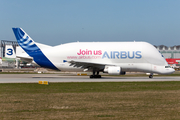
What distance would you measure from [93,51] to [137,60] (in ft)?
21.3

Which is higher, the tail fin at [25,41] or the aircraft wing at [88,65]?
the tail fin at [25,41]

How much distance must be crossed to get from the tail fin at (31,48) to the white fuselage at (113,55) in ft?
2.13

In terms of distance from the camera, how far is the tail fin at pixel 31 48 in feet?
121

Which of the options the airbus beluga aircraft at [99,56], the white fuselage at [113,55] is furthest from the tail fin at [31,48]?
A: the white fuselage at [113,55]

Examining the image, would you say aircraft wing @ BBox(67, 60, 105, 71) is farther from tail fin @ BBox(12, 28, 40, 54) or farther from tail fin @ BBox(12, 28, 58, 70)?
tail fin @ BBox(12, 28, 40, 54)

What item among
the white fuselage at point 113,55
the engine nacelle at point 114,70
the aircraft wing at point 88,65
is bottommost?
the engine nacelle at point 114,70

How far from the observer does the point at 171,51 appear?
5344 inches

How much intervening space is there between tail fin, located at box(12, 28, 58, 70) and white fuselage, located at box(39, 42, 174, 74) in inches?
25.5

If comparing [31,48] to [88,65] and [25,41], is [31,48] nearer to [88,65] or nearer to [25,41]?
[25,41]

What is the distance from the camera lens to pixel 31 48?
3775 centimetres

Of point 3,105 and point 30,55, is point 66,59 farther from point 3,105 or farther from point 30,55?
point 3,105

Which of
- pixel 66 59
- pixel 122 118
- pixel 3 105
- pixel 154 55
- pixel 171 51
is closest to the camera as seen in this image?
pixel 122 118

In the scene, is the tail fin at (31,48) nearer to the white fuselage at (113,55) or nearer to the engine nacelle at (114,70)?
the white fuselage at (113,55)

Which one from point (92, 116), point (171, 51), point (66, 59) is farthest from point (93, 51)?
point (171, 51)
